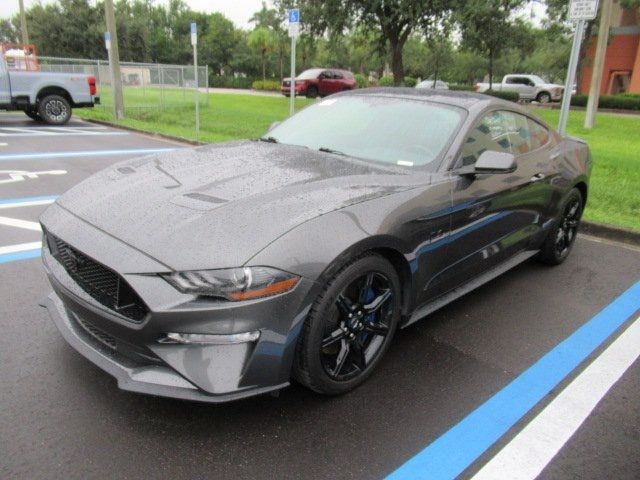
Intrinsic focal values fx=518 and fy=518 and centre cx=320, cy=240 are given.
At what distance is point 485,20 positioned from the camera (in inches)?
778

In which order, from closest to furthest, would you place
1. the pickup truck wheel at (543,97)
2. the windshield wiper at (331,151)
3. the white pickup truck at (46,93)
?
1. the windshield wiper at (331,151)
2. the white pickup truck at (46,93)
3. the pickup truck wheel at (543,97)

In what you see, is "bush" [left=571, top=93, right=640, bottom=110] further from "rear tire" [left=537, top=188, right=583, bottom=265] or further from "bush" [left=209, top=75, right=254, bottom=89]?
"bush" [left=209, top=75, right=254, bottom=89]

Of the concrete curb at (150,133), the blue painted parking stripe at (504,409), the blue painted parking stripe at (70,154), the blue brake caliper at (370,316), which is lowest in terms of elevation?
the blue painted parking stripe at (504,409)

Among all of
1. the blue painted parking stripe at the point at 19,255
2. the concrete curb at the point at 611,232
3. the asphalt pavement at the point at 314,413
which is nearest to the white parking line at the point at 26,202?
the blue painted parking stripe at the point at 19,255

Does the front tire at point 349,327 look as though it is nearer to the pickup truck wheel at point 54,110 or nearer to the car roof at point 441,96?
the car roof at point 441,96

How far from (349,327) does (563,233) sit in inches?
119

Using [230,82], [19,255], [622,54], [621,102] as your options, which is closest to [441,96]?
[19,255]

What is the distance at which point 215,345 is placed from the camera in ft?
6.98

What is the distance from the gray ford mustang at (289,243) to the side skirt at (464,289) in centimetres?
2

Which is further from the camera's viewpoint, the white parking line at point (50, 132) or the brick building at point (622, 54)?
the brick building at point (622, 54)

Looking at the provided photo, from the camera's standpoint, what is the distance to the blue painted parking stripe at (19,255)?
434 cm

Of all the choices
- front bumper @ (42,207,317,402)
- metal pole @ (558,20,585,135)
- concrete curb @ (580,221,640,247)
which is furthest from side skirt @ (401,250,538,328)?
metal pole @ (558,20,585,135)

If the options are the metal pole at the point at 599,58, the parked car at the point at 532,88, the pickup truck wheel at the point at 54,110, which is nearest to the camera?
the pickup truck wheel at the point at 54,110

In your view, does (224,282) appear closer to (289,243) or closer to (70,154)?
(289,243)
